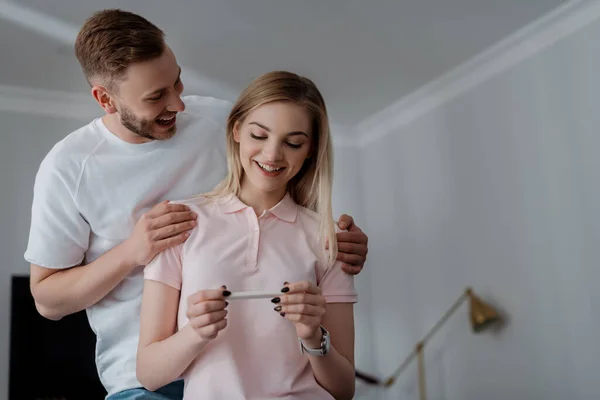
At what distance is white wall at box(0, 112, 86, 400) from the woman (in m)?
3.17

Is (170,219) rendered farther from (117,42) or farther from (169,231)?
(117,42)

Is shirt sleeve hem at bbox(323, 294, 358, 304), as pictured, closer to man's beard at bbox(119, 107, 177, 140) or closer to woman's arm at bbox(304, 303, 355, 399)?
woman's arm at bbox(304, 303, 355, 399)

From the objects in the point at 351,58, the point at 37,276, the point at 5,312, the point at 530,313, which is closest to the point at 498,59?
the point at 351,58

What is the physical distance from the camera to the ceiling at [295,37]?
10.3 ft

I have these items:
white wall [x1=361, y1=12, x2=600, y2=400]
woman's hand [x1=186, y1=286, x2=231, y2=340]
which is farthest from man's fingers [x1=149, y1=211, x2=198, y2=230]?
white wall [x1=361, y1=12, x2=600, y2=400]

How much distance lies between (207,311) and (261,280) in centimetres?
18

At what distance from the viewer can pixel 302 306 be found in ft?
3.24

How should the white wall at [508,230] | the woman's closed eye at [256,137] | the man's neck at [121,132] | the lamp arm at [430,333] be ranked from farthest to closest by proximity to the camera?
the lamp arm at [430,333] → the white wall at [508,230] → the man's neck at [121,132] → the woman's closed eye at [256,137]

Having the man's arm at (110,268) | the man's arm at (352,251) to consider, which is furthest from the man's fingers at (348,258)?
the man's arm at (110,268)

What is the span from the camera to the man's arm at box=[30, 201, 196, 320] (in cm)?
116

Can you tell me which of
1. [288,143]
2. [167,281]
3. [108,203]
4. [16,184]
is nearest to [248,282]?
[167,281]

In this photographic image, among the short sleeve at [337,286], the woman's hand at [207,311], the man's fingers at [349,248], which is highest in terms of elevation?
the man's fingers at [349,248]

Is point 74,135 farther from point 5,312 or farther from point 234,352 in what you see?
point 5,312

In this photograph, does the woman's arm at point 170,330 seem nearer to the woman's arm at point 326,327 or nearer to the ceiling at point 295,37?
the woman's arm at point 326,327
